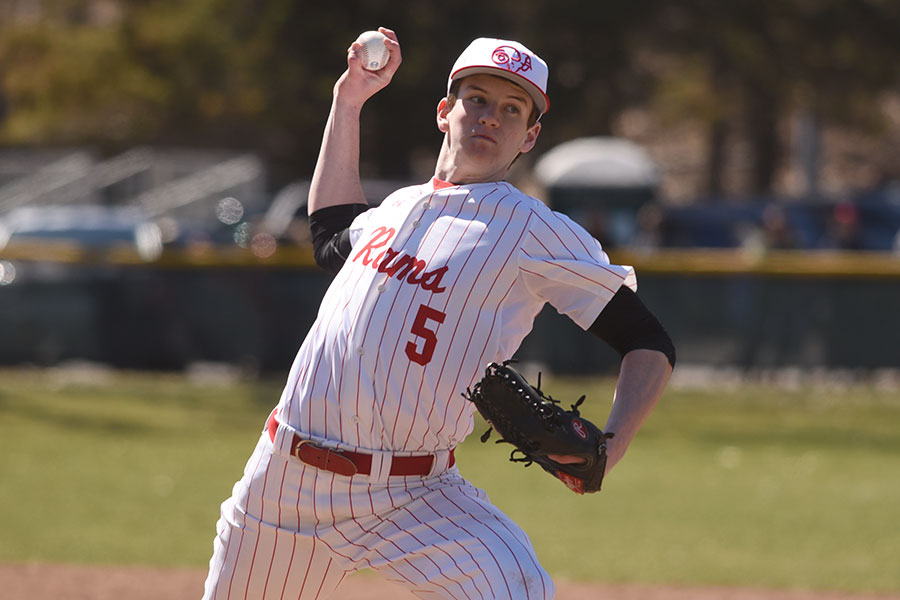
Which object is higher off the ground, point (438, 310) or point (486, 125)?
point (486, 125)

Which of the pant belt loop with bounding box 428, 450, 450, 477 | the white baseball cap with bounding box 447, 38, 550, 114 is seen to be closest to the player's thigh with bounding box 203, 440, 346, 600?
the pant belt loop with bounding box 428, 450, 450, 477

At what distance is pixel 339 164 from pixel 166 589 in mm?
3560

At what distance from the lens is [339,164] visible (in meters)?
3.71

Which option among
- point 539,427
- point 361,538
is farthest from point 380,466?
point 539,427

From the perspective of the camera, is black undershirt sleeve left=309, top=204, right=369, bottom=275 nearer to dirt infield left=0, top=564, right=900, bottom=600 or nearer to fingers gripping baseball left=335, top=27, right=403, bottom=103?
fingers gripping baseball left=335, top=27, right=403, bottom=103

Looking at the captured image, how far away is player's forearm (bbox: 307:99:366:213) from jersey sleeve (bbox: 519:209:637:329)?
28.6 inches

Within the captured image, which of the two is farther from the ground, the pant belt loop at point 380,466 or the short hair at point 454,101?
the short hair at point 454,101

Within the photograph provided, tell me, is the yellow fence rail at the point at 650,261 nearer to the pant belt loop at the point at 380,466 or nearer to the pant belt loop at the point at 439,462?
the pant belt loop at the point at 439,462

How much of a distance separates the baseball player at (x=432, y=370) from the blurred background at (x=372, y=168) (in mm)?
10107

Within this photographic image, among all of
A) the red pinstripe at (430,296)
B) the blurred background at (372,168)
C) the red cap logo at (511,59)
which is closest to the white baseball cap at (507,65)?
the red cap logo at (511,59)

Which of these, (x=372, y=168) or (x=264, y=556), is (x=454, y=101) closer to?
(x=264, y=556)

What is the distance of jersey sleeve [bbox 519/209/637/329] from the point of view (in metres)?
3.11

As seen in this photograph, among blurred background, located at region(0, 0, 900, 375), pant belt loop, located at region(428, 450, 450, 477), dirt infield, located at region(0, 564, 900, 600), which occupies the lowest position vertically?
dirt infield, located at region(0, 564, 900, 600)

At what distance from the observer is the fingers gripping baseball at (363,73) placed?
11.9ft
